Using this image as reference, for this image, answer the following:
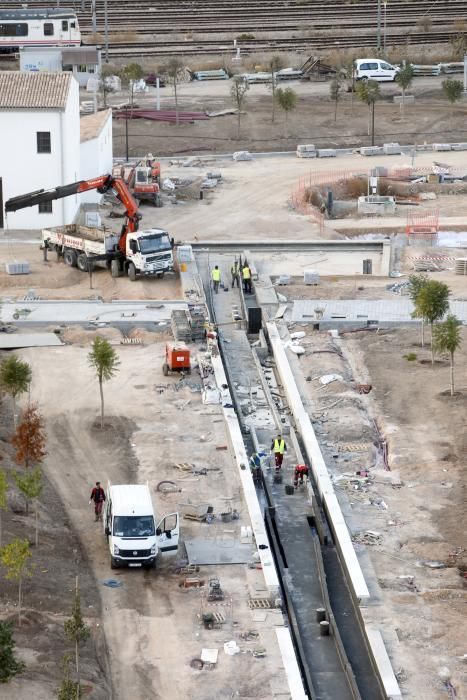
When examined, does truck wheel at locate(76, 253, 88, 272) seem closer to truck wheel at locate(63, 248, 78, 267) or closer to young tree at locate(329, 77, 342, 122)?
truck wheel at locate(63, 248, 78, 267)

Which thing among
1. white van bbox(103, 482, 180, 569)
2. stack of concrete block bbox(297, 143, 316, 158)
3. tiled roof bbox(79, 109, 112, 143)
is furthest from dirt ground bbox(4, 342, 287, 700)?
stack of concrete block bbox(297, 143, 316, 158)

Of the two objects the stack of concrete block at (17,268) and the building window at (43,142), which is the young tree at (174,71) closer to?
the building window at (43,142)

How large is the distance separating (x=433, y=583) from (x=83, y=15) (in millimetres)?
76479

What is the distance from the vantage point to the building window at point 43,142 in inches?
2388

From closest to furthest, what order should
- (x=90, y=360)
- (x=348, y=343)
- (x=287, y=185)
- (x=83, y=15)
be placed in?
(x=90, y=360)
(x=348, y=343)
(x=287, y=185)
(x=83, y=15)

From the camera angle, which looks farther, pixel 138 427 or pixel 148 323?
pixel 148 323

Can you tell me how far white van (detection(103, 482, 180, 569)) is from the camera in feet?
110

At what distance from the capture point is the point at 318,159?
75000mm

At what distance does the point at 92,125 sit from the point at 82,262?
13151 millimetres

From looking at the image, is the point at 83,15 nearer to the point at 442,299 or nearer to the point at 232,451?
the point at 442,299

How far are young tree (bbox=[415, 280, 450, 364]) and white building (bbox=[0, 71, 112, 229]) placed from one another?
17463 millimetres

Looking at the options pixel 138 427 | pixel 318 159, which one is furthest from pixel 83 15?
pixel 138 427

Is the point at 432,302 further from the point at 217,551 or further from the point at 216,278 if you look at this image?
the point at 217,551

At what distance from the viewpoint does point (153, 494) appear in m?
37.4
